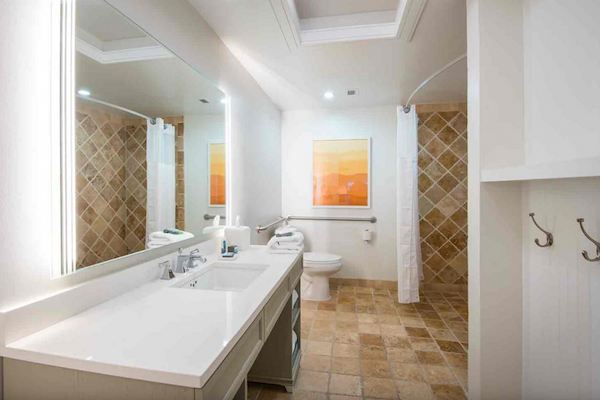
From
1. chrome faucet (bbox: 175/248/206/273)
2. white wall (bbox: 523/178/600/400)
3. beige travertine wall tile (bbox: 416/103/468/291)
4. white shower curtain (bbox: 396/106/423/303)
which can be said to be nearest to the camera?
white wall (bbox: 523/178/600/400)

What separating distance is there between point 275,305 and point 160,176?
88cm

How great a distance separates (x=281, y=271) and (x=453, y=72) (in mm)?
2455

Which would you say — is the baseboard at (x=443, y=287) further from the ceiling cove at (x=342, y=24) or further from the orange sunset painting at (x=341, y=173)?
the ceiling cove at (x=342, y=24)

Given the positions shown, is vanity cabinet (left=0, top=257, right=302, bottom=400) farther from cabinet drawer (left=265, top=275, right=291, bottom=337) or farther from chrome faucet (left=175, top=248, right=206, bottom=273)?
chrome faucet (left=175, top=248, right=206, bottom=273)

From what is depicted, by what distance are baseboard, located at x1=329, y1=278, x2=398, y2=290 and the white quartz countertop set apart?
263 cm

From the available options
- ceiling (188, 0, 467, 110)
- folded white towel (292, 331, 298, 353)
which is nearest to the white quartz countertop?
folded white towel (292, 331, 298, 353)

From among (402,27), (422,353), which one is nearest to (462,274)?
(422,353)

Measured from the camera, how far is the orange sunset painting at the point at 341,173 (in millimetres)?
3471

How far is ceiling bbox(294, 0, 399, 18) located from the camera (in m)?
1.79

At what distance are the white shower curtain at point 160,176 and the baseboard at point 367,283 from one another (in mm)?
2587

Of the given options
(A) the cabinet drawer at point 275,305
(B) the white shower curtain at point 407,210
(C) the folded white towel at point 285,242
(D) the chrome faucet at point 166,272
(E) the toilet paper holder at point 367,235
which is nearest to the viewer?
(A) the cabinet drawer at point 275,305

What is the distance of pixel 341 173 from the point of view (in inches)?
139

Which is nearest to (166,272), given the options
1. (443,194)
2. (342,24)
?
(342,24)

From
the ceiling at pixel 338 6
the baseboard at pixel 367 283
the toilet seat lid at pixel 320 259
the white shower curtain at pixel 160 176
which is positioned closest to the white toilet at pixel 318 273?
the toilet seat lid at pixel 320 259
